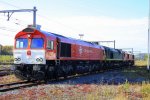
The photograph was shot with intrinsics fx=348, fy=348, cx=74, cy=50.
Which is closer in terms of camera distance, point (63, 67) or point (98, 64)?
point (63, 67)

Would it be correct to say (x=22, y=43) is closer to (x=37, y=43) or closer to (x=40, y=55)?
(x=37, y=43)

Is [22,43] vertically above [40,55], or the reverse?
[22,43]

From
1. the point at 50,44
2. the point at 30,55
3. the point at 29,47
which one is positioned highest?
the point at 50,44

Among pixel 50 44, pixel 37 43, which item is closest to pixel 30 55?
pixel 37 43

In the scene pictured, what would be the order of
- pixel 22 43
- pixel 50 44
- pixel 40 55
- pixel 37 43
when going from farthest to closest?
pixel 22 43, pixel 50 44, pixel 37 43, pixel 40 55

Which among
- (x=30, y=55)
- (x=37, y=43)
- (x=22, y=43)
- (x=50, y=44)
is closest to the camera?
(x=30, y=55)

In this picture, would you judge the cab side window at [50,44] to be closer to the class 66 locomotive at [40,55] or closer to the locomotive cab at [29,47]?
the class 66 locomotive at [40,55]

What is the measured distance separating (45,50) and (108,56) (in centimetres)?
2500

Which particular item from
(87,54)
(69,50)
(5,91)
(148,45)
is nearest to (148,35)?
(148,45)

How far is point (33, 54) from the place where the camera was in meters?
22.2

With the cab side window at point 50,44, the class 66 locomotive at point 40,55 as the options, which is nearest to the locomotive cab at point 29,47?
the class 66 locomotive at point 40,55

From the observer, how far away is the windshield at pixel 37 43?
73.4ft

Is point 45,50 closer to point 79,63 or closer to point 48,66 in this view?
point 48,66

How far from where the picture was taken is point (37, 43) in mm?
22531
